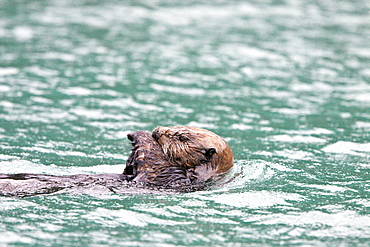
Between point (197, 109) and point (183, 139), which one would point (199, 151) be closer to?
point (183, 139)

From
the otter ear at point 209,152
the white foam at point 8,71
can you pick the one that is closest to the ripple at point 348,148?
the otter ear at point 209,152

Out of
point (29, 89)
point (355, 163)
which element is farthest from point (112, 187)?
point (29, 89)

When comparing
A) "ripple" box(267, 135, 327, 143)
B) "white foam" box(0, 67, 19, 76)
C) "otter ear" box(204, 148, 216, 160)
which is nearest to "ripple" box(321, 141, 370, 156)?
"ripple" box(267, 135, 327, 143)

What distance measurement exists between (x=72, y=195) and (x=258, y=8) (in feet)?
39.6

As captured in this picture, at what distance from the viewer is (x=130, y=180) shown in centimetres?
519

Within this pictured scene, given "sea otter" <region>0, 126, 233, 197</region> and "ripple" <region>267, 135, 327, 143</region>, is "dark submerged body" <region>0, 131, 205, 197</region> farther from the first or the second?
"ripple" <region>267, 135, 327, 143</region>

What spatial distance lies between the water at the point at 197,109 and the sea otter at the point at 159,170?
0.43 feet

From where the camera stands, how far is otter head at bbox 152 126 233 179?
536 centimetres

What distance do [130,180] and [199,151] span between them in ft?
2.51

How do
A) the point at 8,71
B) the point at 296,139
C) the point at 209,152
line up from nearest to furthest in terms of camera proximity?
the point at 209,152 < the point at 296,139 < the point at 8,71

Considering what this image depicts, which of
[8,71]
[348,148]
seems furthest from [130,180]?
[8,71]

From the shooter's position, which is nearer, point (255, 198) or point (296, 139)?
point (255, 198)

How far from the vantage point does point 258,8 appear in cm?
1579

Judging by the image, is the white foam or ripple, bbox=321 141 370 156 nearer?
ripple, bbox=321 141 370 156
